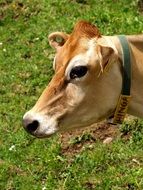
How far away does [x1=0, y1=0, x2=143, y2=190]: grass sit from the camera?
637 centimetres

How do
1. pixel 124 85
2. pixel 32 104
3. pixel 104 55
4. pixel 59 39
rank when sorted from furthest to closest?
1. pixel 32 104
2. pixel 59 39
3. pixel 124 85
4. pixel 104 55

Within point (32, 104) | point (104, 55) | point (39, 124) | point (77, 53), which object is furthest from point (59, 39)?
point (32, 104)

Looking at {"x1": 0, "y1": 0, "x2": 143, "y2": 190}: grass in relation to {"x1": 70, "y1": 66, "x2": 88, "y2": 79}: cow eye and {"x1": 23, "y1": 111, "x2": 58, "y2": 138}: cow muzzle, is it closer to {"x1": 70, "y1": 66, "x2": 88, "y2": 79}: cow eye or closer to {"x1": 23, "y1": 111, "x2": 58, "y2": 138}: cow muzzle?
{"x1": 23, "y1": 111, "x2": 58, "y2": 138}: cow muzzle

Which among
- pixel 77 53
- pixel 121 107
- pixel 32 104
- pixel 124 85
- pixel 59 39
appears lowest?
pixel 32 104

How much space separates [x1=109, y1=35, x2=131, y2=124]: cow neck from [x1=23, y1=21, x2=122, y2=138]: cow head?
41 mm

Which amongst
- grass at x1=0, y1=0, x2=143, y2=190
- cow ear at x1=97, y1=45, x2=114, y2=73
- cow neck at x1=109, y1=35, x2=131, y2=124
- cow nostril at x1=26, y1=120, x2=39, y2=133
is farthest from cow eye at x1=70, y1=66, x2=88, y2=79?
grass at x1=0, y1=0, x2=143, y2=190

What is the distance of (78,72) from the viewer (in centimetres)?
454

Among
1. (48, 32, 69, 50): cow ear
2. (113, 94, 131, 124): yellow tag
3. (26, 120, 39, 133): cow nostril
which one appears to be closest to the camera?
(26, 120, 39, 133): cow nostril

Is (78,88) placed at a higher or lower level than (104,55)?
lower

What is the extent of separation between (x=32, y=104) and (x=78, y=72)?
11.1ft

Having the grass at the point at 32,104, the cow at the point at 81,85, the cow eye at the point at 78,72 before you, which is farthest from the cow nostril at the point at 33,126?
the grass at the point at 32,104

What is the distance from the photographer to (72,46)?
15.2 feet

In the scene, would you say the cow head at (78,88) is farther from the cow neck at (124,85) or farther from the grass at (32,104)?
the grass at (32,104)

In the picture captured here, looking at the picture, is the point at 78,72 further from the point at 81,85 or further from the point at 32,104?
the point at 32,104
